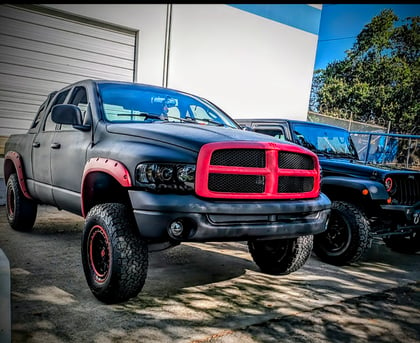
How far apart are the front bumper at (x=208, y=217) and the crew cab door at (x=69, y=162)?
110 centimetres

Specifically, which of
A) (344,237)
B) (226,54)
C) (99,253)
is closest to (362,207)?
(344,237)

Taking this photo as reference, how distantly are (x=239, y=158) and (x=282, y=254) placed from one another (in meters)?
1.56

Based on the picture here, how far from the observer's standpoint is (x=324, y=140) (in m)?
5.88

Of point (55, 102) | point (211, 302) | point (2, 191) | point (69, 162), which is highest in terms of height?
point (55, 102)

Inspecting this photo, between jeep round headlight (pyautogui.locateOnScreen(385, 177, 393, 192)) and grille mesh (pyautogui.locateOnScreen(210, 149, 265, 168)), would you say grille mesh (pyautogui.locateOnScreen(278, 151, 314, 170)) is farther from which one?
jeep round headlight (pyautogui.locateOnScreen(385, 177, 393, 192))

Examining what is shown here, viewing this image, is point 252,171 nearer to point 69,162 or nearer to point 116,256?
point 116,256

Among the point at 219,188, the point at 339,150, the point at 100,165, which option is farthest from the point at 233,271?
the point at 339,150

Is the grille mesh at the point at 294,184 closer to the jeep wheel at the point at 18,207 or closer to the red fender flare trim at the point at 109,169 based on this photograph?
the red fender flare trim at the point at 109,169

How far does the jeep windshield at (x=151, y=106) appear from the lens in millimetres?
3781

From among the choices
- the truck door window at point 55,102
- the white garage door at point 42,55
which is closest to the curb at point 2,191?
the white garage door at point 42,55

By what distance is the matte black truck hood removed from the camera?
296 centimetres

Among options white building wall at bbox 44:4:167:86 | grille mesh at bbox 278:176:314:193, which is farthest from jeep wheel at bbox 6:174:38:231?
white building wall at bbox 44:4:167:86

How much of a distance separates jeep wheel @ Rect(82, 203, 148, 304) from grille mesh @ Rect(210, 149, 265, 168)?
84 cm

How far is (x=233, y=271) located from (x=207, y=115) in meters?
1.75
